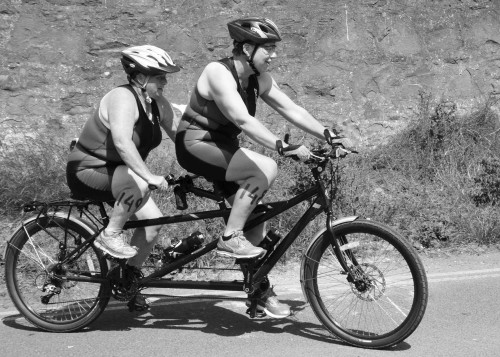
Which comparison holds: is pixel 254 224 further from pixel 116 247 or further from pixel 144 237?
pixel 116 247

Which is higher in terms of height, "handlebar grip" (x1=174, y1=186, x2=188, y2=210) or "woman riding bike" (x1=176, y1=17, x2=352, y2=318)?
"woman riding bike" (x1=176, y1=17, x2=352, y2=318)

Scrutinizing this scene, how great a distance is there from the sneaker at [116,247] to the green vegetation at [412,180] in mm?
1708

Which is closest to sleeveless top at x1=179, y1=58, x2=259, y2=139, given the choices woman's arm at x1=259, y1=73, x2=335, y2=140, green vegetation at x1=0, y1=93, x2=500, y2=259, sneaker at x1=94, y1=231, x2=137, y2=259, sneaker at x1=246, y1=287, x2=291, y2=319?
woman's arm at x1=259, y1=73, x2=335, y2=140

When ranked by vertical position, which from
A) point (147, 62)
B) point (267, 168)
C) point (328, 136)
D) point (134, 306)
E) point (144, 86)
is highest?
point (147, 62)

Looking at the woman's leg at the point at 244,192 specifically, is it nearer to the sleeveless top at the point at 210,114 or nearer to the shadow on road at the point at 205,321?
the sleeveless top at the point at 210,114

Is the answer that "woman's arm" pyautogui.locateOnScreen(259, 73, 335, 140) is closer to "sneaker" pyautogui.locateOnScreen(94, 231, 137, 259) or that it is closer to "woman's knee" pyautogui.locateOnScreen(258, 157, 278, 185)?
"woman's knee" pyautogui.locateOnScreen(258, 157, 278, 185)

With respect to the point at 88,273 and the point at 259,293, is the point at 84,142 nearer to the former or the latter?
the point at 88,273

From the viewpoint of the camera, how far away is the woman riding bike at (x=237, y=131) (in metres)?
5.19

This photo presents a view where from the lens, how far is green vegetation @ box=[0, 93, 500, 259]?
7398 mm

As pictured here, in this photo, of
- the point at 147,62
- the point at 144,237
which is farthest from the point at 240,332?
the point at 147,62

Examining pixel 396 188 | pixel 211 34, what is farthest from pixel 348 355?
pixel 211 34

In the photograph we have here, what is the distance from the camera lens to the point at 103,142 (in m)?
5.39

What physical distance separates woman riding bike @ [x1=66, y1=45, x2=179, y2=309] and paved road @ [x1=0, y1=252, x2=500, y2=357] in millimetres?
503

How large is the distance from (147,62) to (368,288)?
76.4 inches
